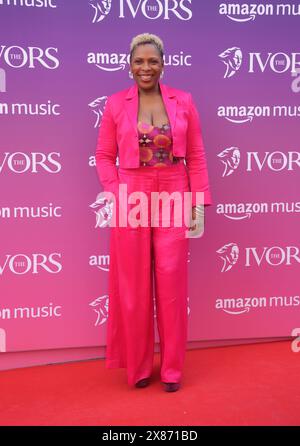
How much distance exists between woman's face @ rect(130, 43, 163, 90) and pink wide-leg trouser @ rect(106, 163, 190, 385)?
1.43 ft

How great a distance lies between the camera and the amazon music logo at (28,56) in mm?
3070

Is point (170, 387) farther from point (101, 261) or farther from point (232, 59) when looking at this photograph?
point (232, 59)

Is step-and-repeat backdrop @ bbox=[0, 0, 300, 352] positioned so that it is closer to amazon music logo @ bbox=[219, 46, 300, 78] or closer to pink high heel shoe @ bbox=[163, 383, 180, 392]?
amazon music logo @ bbox=[219, 46, 300, 78]

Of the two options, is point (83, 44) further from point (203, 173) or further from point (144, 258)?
point (144, 258)

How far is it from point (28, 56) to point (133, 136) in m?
0.89

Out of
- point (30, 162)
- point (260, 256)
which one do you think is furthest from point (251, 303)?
point (30, 162)

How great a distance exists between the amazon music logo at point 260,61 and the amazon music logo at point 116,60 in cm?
23

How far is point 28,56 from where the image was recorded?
3.08 m

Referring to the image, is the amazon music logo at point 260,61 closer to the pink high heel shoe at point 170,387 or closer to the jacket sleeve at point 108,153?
the jacket sleeve at point 108,153

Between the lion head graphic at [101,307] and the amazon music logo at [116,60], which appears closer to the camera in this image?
the amazon music logo at [116,60]

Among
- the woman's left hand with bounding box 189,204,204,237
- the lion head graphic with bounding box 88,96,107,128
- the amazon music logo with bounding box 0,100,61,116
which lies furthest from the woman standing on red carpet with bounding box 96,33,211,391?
the amazon music logo with bounding box 0,100,61,116

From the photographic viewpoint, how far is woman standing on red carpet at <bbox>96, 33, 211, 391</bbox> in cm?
271

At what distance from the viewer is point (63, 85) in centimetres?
313

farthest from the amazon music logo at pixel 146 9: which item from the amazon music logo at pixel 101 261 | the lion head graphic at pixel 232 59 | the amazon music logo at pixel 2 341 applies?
the amazon music logo at pixel 2 341
